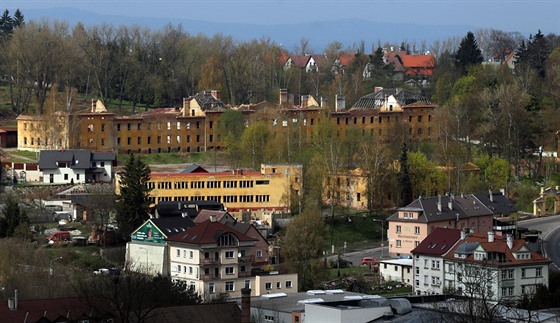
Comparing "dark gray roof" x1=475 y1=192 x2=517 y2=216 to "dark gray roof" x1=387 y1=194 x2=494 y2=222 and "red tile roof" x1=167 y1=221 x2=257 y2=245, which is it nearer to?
"dark gray roof" x1=387 y1=194 x2=494 y2=222

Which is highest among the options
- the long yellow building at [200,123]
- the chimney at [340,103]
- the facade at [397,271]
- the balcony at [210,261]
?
the chimney at [340,103]

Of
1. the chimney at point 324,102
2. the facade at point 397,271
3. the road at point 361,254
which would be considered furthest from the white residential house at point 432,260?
the chimney at point 324,102

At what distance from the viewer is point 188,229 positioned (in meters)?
61.9

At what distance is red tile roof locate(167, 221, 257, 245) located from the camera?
5953 cm

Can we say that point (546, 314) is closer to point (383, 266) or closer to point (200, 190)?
point (383, 266)

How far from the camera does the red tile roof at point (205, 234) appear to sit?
5953cm

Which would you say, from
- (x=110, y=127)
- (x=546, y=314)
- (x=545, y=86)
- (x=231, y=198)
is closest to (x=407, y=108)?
(x=545, y=86)

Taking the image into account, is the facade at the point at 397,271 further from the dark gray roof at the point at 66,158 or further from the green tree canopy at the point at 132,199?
the dark gray roof at the point at 66,158

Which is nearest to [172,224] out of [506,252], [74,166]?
[506,252]

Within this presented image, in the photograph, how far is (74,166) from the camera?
79750 millimetres

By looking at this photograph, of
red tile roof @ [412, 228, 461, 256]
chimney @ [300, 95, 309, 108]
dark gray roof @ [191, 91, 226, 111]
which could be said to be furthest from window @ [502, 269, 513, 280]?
chimney @ [300, 95, 309, 108]

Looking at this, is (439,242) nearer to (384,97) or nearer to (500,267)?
(500,267)

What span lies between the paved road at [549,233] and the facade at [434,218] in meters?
1.86

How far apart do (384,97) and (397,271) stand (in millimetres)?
36094
